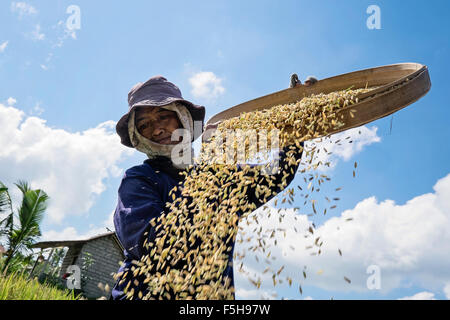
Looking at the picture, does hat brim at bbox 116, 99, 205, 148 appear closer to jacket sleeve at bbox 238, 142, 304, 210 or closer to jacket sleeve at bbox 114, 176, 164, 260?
jacket sleeve at bbox 114, 176, 164, 260

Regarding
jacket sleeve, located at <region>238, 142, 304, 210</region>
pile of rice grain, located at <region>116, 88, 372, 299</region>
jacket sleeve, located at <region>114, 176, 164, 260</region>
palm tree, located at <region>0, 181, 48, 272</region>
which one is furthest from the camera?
palm tree, located at <region>0, 181, 48, 272</region>

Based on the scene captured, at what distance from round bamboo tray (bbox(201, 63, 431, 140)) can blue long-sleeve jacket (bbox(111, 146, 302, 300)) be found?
1.74 ft

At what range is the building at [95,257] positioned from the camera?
12086 millimetres

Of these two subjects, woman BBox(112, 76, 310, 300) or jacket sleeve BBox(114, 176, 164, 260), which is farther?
woman BBox(112, 76, 310, 300)

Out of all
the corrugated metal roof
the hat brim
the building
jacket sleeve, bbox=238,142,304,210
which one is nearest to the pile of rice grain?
jacket sleeve, bbox=238,142,304,210

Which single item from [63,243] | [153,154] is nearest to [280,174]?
[153,154]

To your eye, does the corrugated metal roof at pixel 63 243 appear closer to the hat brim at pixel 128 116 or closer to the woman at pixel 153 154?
the hat brim at pixel 128 116

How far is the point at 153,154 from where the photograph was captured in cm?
278

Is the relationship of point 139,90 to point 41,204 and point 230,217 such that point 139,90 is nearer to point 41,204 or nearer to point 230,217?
point 230,217

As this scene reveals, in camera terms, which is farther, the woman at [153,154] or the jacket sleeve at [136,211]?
the woman at [153,154]

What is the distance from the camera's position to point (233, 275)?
233 centimetres

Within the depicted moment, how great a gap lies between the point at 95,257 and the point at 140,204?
453 inches

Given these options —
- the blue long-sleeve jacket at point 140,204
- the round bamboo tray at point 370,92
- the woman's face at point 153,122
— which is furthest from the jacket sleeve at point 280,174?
the woman's face at point 153,122

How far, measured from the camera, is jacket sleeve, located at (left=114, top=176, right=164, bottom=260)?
2121 mm
